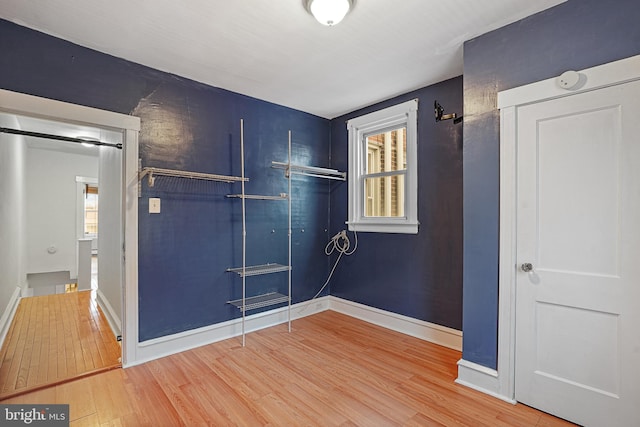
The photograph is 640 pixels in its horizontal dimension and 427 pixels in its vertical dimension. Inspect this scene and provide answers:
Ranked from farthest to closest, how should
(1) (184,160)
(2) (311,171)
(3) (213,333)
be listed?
1. (2) (311,171)
2. (3) (213,333)
3. (1) (184,160)

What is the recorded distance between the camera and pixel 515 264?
2.03m

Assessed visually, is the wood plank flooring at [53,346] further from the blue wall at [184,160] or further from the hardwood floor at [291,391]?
the blue wall at [184,160]

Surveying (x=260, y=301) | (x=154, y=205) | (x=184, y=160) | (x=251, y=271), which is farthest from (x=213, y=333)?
(x=184, y=160)

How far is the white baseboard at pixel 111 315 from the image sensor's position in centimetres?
318

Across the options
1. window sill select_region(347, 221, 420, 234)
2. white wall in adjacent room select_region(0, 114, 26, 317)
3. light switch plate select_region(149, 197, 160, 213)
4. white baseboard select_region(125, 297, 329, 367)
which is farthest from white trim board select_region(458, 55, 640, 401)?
white wall in adjacent room select_region(0, 114, 26, 317)

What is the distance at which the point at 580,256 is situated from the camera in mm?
1802

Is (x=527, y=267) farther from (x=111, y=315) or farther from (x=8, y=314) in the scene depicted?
(x=8, y=314)

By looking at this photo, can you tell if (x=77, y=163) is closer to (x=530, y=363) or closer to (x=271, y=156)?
(x=271, y=156)

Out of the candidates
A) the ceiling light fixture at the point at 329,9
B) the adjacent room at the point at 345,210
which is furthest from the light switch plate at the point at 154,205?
the ceiling light fixture at the point at 329,9

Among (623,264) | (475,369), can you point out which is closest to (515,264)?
(623,264)

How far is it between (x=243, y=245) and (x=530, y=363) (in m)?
2.51

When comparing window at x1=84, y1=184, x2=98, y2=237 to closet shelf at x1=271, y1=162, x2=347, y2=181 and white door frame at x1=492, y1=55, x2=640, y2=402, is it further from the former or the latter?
white door frame at x1=492, y1=55, x2=640, y2=402

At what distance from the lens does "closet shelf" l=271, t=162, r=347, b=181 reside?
341 centimetres

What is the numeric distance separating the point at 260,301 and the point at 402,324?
5.00 ft
